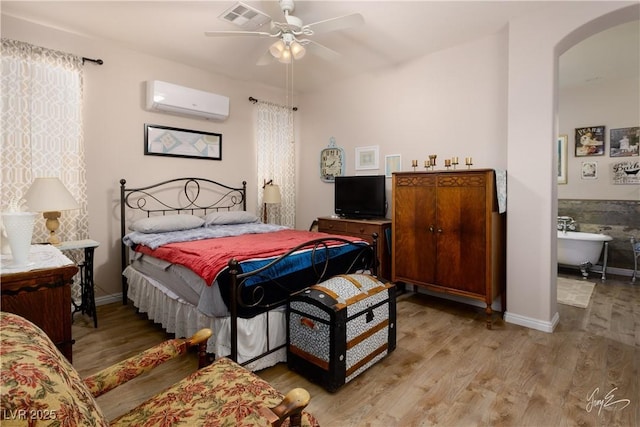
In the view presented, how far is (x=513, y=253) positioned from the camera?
308cm

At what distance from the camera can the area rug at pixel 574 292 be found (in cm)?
358

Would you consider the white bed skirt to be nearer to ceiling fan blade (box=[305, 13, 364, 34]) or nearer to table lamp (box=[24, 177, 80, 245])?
table lamp (box=[24, 177, 80, 245])

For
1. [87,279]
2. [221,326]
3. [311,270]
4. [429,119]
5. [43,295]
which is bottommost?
[221,326]

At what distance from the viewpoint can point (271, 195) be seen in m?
4.58

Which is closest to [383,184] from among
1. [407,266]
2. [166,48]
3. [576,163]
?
[407,266]

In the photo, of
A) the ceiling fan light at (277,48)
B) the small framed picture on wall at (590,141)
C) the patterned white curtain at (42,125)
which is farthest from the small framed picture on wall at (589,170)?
the patterned white curtain at (42,125)

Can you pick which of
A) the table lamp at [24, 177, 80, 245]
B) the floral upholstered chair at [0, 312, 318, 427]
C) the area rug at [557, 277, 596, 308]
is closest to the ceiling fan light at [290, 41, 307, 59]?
the table lamp at [24, 177, 80, 245]

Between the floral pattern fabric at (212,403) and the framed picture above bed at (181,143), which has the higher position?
the framed picture above bed at (181,143)

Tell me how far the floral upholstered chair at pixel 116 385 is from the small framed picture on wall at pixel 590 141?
5668mm

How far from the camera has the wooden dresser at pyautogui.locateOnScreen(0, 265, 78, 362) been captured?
4.45 feet

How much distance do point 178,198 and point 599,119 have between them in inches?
235

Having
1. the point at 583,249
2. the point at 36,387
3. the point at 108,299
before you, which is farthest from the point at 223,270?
the point at 583,249

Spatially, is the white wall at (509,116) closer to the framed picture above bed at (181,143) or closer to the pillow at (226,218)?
the pillow at (226,218)

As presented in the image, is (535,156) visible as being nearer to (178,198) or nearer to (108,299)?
(178,198)
